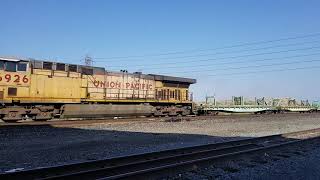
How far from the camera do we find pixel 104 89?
25.3 metres

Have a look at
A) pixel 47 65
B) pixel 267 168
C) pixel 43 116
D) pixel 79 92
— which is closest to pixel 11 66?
pixel 47 65

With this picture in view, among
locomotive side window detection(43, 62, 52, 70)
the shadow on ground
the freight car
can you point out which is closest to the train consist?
the freight car

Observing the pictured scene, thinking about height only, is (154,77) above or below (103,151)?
above

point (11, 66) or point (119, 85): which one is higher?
point (11, 66)

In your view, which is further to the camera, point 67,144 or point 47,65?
point 47,65

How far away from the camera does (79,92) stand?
77.1 feet

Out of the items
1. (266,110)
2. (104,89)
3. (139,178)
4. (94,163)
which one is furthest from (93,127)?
(266,110)

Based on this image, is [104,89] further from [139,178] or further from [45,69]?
[139,178]

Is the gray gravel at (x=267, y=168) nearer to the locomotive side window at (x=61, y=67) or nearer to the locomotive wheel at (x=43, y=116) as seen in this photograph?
the locomotive wheel at (x=43, y=116)

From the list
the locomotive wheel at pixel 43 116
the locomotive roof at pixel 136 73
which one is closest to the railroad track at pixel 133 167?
the locomotive wheel at pixel 43 116

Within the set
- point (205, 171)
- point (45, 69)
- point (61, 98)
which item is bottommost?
point (205, 171)

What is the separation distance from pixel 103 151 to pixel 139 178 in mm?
4303

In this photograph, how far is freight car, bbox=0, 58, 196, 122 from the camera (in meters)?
19.8

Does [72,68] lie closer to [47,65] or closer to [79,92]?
[79,92]
